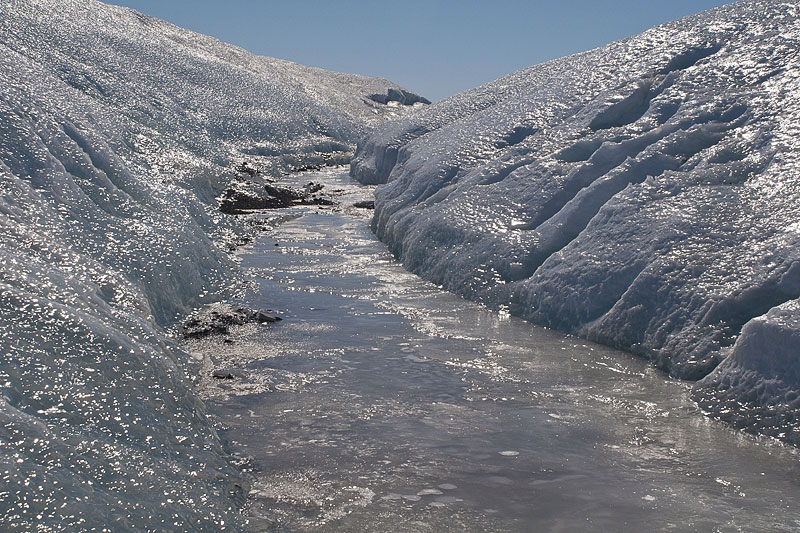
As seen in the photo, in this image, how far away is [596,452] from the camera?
5.91 meters

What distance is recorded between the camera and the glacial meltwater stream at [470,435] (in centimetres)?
500

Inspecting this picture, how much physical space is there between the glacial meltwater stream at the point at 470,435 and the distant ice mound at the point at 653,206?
60 centimetres

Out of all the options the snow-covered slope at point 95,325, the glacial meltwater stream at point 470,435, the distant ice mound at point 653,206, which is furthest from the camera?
the distant ice mound at point 653,206

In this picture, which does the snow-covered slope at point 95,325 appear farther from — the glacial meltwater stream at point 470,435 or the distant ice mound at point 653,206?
the distant ice mound at point 653,206

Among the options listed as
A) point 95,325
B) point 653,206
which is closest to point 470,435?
point 95,325

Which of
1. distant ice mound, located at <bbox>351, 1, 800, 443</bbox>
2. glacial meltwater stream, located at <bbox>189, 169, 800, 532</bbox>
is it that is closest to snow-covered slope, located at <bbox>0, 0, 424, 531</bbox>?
glacial meltwater stream, located at <bbox>189, 169, 800, 532</bbox>

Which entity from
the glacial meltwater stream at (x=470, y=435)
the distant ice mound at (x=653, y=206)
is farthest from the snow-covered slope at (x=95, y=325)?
the distant ice mound at (x=653, y=206)

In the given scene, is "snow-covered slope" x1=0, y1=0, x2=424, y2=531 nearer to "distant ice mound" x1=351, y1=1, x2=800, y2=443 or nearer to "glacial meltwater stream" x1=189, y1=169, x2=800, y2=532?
"glacial meltwater stream" x1=189, y1=169, x2=800, y2=532

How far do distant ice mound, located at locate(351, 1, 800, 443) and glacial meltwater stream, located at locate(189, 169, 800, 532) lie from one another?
1.97 ft

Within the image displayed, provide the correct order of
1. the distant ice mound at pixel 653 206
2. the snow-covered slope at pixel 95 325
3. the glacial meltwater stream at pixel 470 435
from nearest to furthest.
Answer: the snow-covered slope at pixel 95 325 < the glacial meltwater stream at pixel 470 435 < the distant ice mound at pixel 653 206

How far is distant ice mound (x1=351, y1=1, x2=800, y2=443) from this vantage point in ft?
24.7

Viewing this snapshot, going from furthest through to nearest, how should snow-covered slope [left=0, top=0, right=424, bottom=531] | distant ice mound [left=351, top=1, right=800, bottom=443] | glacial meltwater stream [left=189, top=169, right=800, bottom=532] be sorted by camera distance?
distant ice mound [left=351, top=1, right=800, bottom=443] → glacial meltwater stream [left=189, top=169, right=800, bottom=532] → snow-covered slope [left=0, top=0, right=424, bottom=531]

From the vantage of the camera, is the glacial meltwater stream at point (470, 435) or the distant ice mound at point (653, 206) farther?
the distant ice mound at point (653, 206)

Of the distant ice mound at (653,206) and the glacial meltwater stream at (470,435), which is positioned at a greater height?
the distant ice mound at (653,206)
